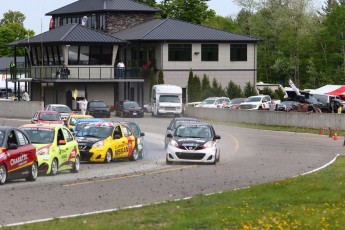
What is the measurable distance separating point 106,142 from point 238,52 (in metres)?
57.6

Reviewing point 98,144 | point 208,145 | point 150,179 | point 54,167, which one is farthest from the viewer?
point 98,144

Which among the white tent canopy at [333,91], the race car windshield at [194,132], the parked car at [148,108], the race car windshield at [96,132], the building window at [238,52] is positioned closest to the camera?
the race car windshield at [194,132]

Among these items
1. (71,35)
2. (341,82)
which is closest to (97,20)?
(71,35)

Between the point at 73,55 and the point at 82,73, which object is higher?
the point at 73,55

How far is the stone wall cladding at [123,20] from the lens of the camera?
310ft

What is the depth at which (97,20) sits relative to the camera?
313 ft

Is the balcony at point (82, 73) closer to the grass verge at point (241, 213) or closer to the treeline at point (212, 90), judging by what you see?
the treeline at point (212, 90)

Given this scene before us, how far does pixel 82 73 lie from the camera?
265 ft

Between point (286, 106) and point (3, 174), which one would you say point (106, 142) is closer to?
point (3, 174)

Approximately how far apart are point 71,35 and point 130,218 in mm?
67508

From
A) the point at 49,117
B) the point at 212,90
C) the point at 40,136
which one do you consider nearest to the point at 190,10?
the point at 212,90

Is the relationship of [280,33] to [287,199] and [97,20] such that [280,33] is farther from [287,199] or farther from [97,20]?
[287,199]

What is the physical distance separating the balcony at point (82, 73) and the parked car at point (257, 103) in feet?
46.4

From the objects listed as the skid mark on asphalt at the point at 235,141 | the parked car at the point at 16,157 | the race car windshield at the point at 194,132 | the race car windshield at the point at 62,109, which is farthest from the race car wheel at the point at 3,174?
the race car windshield at the point at 62,109
